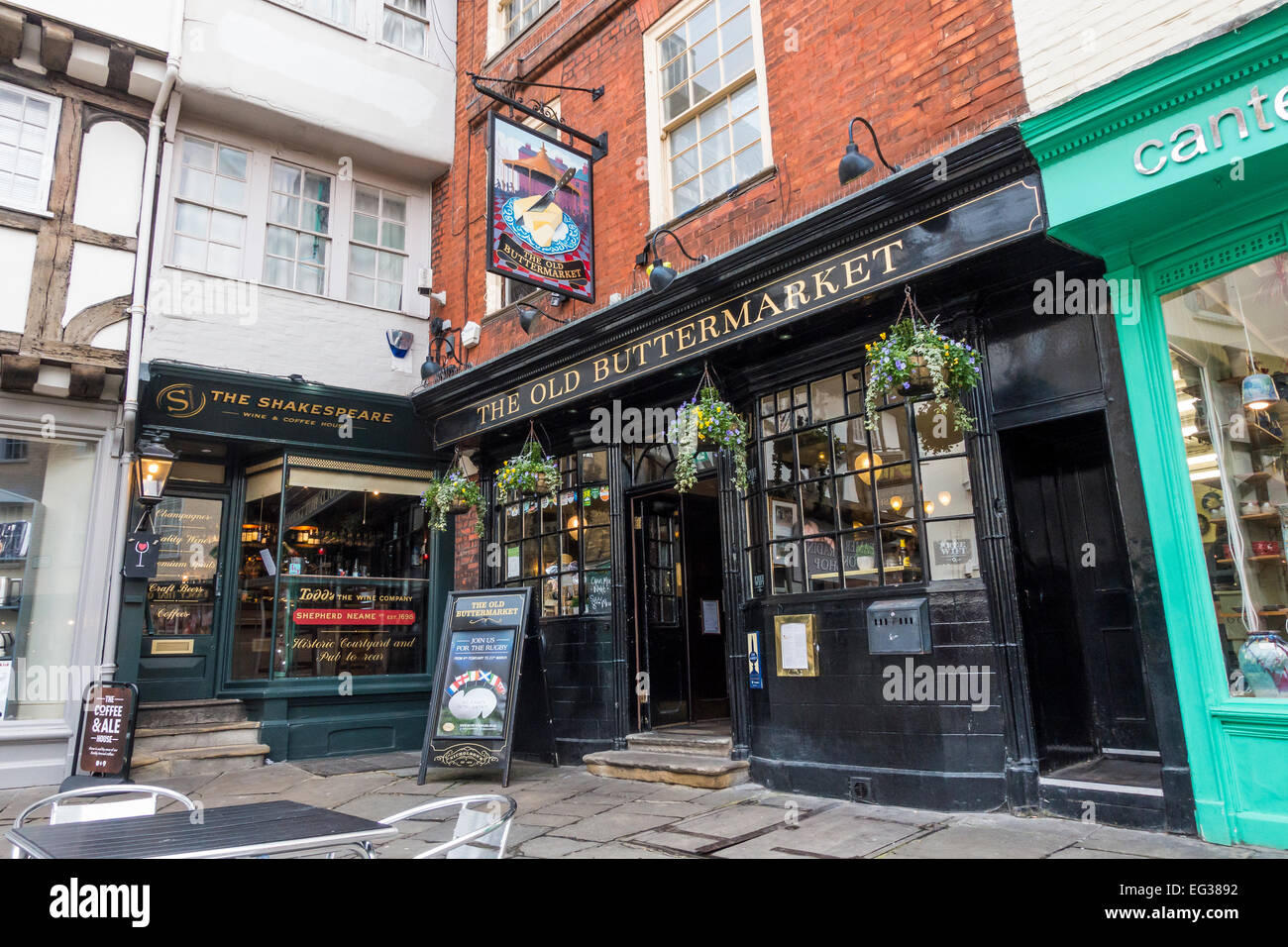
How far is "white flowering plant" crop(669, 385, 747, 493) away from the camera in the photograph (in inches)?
257

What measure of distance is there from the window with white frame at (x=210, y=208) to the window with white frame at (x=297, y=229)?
0.32 meters

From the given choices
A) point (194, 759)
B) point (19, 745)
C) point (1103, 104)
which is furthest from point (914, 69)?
point (19, 745)

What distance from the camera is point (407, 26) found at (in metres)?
10.9

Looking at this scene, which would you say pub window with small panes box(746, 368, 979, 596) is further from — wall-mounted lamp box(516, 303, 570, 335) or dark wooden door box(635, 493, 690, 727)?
wall-mounted lamp box(516, 303, 570, 335)

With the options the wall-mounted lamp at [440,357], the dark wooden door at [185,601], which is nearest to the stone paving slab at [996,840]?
the wall-mounted lamp at [440,357]

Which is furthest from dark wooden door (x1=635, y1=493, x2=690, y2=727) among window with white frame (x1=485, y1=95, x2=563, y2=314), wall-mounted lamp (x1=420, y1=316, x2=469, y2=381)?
wall-mounted lamp (x1=420, y1=316, x2=469, y2=381)

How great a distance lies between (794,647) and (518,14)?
28.1ft

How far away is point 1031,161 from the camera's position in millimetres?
5066

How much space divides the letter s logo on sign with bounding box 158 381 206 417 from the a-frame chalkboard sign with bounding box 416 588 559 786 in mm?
3461

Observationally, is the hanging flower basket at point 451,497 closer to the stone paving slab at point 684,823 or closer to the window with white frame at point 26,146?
the stone paving slab at point 684,823

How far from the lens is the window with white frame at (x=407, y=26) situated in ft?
35.3

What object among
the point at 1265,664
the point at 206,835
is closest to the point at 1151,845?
the point at 1265,664

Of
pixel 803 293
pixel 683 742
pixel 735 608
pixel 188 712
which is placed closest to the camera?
pixel 803 293

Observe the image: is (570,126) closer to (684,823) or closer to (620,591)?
(620,591)
